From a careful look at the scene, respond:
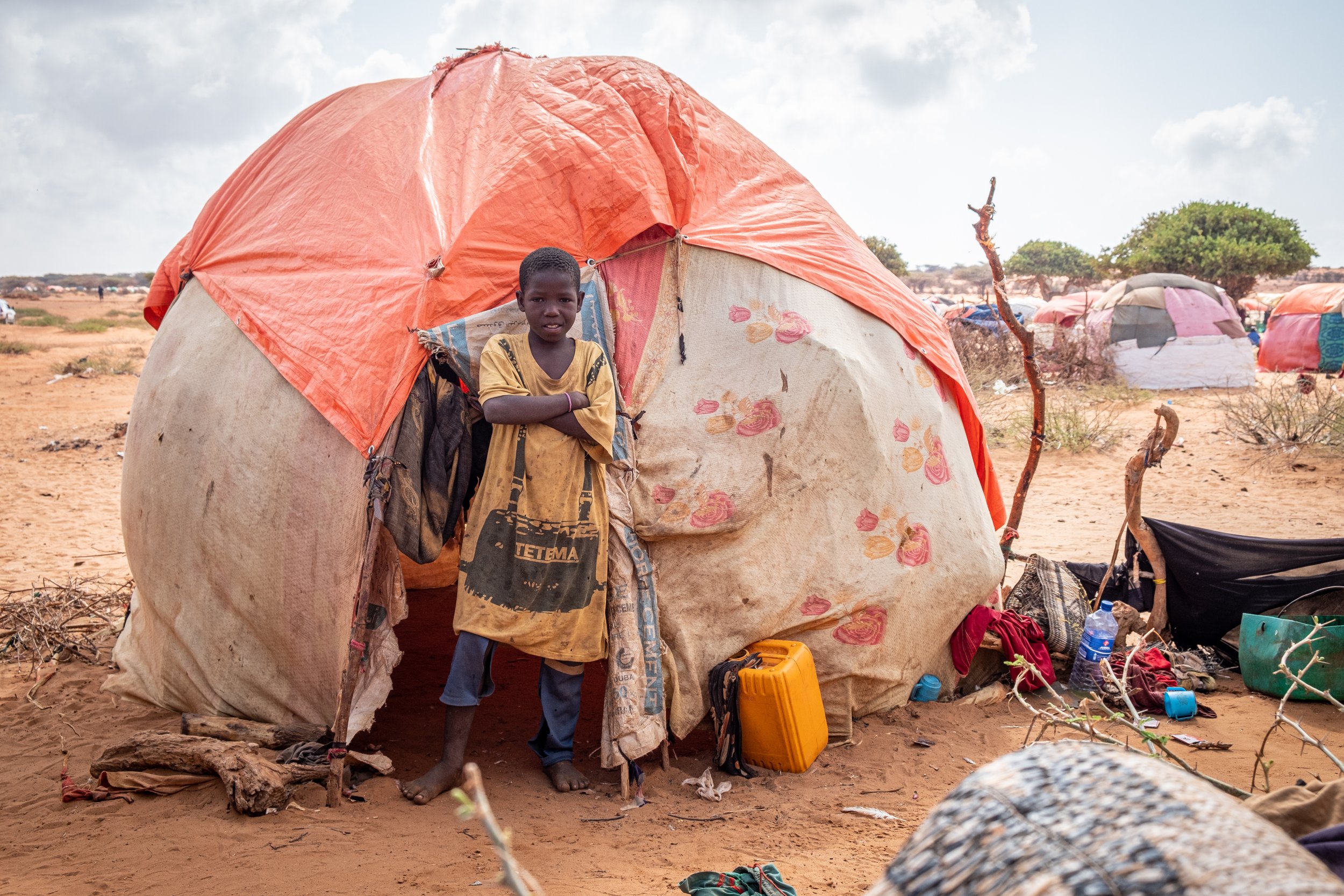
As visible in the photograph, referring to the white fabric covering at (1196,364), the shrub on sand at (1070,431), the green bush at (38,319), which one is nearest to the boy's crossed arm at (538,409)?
the shrub on sand at (1070,431)

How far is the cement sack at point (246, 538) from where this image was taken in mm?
3326

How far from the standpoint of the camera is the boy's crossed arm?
2.98 metres

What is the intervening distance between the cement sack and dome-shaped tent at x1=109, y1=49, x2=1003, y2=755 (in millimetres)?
10

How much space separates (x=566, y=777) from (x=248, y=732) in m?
1.20

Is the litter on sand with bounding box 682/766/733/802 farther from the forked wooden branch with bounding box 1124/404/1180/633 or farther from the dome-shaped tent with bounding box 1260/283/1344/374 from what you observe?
the dome-shaped tent with bounding box 1260/283/1344/374

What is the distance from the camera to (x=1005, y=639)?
4.07 meters

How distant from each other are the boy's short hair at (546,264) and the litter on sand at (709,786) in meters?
1.81

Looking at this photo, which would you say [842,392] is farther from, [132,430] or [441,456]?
[132,430]

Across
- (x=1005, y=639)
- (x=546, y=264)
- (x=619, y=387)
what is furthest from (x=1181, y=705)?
(x=546, y=264)

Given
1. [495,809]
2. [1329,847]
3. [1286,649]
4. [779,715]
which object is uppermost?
[1329,847]

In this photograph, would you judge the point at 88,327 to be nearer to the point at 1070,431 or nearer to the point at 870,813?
Result: the point at 1070,431

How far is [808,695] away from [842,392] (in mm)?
1214

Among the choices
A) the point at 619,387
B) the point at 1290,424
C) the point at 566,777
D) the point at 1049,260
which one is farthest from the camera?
the point at 1049,260

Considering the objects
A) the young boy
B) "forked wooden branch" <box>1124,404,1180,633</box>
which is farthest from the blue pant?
"forked wooden branch" <box>1124,404,1180,633</box>
